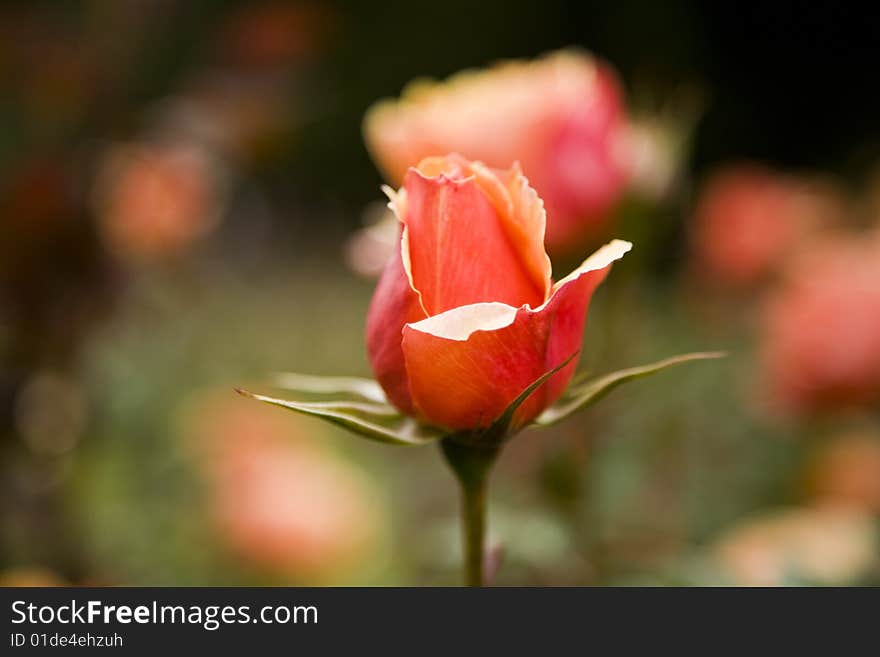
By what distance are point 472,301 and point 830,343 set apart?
0.52 meters

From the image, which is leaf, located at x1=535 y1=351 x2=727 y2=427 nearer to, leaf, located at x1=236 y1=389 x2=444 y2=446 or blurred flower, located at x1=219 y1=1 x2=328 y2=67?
leaf, located at x1=236 y1=389 x2=444 y2=446

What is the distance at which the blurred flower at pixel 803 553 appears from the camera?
510 mm

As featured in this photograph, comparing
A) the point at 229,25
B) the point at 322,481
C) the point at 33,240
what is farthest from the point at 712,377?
the point at 33,240

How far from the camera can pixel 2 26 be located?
29.0 inches

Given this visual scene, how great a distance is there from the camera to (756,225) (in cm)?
103

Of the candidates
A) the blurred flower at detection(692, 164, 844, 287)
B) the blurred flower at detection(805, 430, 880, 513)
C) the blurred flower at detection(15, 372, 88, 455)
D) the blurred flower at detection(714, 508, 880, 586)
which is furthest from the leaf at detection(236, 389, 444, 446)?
the blurred flower at detection(692, 164, 844, 287)

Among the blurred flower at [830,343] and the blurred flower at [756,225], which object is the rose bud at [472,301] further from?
the blurred flower at [756,225]

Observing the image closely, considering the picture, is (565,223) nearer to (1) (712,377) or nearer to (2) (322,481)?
(2) (322,481)

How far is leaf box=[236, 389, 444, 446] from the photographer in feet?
0.77

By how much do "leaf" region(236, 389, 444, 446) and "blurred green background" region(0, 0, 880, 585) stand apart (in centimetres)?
7

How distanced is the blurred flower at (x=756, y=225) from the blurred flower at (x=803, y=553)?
471 millimetres

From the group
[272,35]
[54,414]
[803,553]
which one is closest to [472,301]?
[803,553]

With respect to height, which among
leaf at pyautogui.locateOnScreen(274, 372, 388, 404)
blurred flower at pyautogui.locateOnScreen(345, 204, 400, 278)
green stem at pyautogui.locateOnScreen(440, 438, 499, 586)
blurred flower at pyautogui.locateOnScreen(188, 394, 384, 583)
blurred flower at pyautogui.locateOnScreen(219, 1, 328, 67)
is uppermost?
blurred flower at pyautogui.locateOnScreen(219, 1, 328, 67)

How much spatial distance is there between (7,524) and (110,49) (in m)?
0.34
